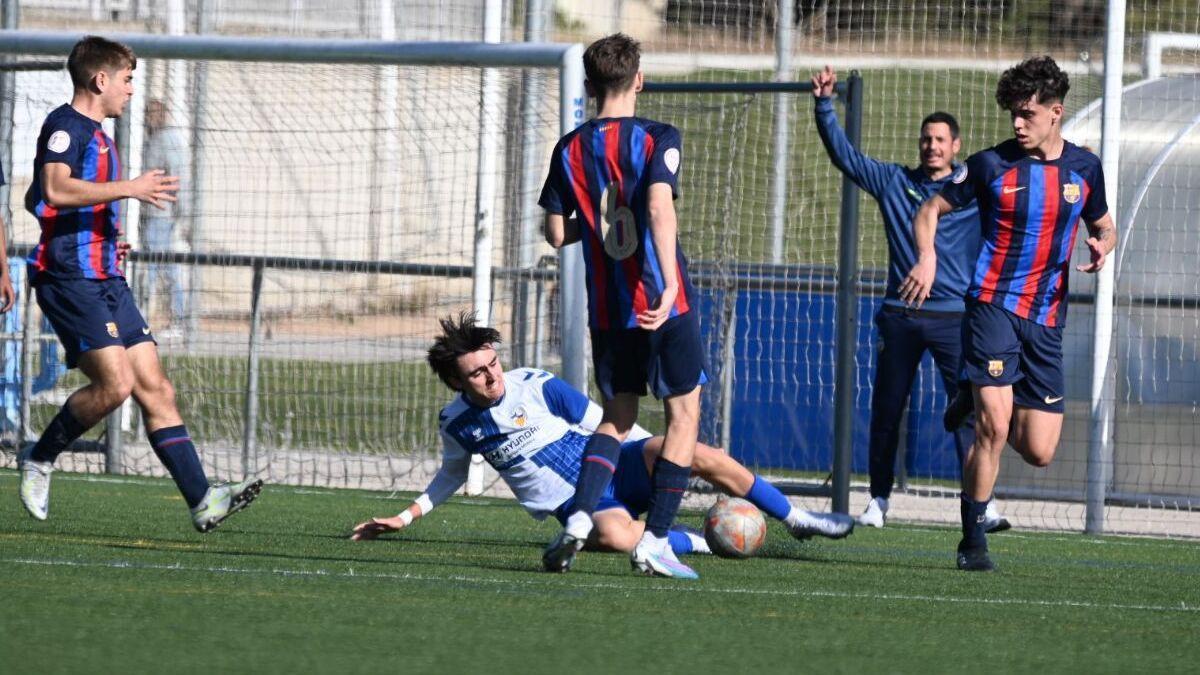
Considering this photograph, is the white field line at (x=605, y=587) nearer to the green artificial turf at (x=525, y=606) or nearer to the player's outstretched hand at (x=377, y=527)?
the green artificial turf at (x=525, y=606)

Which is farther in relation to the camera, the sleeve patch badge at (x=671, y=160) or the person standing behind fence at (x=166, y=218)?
the person standing behind fence at (x=166, y=218)

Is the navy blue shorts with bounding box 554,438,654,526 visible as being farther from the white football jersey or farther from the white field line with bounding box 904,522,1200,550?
the white field line with bounding box 904,522,1200,550

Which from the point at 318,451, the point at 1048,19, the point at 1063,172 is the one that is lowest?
the point at 318,451

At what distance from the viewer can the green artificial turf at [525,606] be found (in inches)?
174

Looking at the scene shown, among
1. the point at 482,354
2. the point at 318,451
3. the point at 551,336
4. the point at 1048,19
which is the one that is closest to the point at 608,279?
the point at 482,354

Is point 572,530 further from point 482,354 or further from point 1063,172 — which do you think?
point 1063,172

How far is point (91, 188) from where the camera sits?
6.89m

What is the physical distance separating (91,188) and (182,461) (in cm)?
113

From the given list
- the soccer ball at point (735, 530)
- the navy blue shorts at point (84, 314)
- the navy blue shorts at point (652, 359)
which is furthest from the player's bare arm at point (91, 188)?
the soccer ball at point (735, 530)

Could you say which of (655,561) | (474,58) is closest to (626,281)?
(655,561)

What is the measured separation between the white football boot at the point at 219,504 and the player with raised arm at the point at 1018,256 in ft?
8.81

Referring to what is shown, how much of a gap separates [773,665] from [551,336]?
6927 millimetres

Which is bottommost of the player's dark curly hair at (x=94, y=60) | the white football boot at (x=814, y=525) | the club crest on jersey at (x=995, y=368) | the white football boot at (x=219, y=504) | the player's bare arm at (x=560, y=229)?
the white football boot at (x=814, y=525)

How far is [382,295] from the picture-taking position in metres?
12.1
